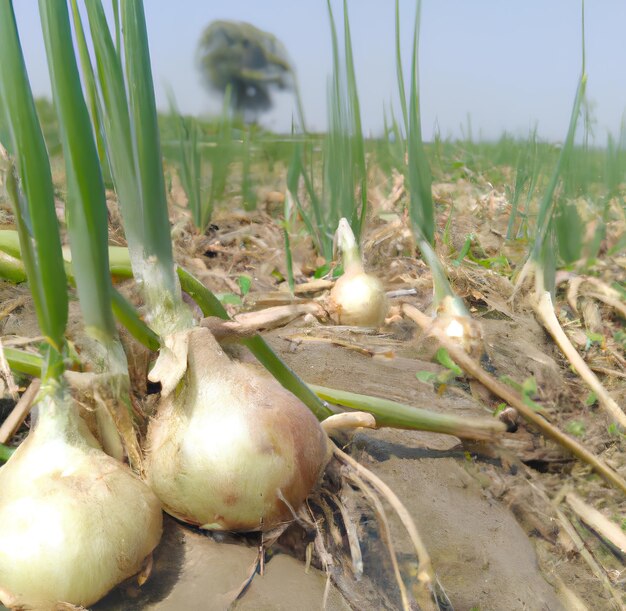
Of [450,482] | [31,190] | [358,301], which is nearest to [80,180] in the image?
[31,190]

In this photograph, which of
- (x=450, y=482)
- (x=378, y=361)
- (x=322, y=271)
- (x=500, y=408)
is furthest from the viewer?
(x=322, y=271)

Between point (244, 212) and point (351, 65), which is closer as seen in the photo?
point (351, 65)

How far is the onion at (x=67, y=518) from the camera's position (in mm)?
616

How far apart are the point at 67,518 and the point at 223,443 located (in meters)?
0.18

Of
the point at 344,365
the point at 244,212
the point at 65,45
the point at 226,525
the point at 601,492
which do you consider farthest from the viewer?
the point at 244,212

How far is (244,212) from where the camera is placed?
252 cm

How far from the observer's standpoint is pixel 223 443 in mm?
707

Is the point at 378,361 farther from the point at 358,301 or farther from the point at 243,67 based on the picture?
the point at 243,67

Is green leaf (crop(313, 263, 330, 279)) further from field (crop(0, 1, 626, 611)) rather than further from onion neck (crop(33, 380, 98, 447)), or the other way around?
onion neck (crop(33, 380, 98, 447))

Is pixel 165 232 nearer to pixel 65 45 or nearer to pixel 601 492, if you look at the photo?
pixel 65 45

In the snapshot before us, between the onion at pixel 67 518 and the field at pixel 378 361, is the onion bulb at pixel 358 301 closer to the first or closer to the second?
the field at pixel 378 361

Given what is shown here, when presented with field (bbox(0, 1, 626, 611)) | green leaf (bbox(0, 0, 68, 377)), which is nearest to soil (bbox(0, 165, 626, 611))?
field (bbox(0, 1, 626, 611))

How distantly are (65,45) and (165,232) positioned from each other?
0.79 feet

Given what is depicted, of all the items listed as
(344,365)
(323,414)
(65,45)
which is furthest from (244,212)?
(65,45)
